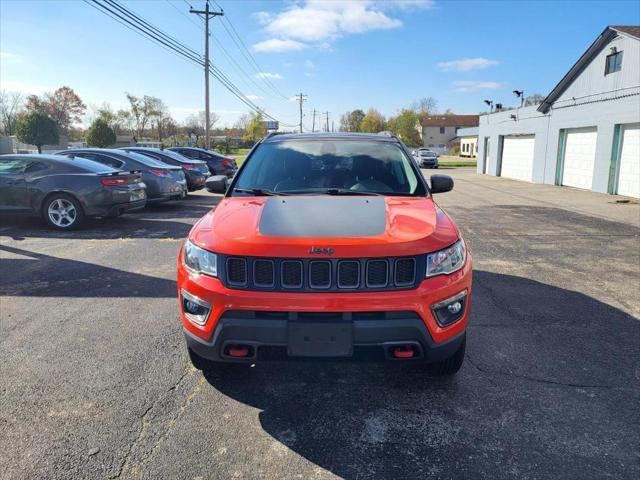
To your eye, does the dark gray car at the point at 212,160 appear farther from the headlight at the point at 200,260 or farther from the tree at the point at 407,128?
the tree at the point at 407,128

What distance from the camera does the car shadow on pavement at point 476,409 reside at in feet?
8.20

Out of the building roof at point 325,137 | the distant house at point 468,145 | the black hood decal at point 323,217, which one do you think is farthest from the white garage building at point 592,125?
the distant house at point 468,145

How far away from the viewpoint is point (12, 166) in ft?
31.0

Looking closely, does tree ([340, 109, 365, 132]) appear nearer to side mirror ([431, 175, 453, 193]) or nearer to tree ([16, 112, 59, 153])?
tree ([16, 112, 59, 153])

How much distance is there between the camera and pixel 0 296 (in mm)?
5258

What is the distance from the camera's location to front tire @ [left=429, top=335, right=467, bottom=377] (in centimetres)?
319

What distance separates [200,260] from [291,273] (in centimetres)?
59

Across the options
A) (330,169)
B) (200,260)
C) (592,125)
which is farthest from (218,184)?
(592,125)

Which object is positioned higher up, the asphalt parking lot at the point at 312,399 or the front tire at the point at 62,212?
the front tire at the point at 62,212

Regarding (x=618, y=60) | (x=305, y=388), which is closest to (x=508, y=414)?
→ (x=305, y=388)

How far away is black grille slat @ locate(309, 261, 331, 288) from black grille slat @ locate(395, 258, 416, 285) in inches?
15.3

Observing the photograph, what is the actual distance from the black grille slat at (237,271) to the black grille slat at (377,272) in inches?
27.8

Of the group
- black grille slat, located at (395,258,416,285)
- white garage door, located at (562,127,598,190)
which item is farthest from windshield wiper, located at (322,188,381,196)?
white garage door, located at (562,127,598,190)

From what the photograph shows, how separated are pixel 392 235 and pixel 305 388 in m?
1.25
